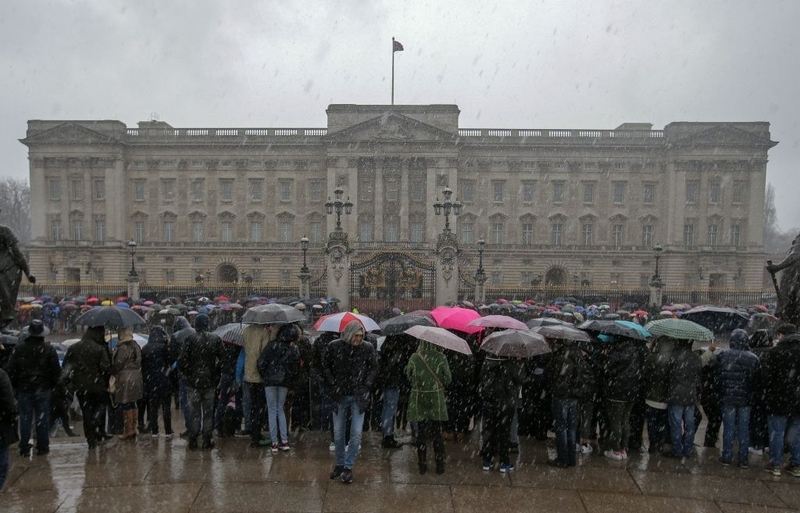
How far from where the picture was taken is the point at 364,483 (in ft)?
21.9

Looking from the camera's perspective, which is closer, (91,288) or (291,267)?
(91,288)

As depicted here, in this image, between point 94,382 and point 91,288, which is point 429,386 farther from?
point 91,288

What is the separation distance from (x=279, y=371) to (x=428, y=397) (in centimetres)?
201

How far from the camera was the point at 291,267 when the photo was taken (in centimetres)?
5188

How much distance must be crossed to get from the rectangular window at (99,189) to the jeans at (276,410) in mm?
51114

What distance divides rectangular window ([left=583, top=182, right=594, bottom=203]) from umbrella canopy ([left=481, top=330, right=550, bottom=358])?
1881 inches

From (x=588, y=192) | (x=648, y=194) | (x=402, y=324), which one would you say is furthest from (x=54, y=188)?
(x=648, y=194)

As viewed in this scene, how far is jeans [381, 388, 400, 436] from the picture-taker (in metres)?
7.99

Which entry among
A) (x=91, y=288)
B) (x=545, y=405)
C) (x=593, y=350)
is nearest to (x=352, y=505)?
(x=545, y=405)

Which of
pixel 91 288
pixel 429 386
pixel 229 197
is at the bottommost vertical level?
pixel 91 288

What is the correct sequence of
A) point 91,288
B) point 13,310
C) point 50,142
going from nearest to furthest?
1. point 13,310
2. point 91,288
3. point 50,142

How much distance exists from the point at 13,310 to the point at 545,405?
8.84 meters

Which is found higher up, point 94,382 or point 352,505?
point 94,382

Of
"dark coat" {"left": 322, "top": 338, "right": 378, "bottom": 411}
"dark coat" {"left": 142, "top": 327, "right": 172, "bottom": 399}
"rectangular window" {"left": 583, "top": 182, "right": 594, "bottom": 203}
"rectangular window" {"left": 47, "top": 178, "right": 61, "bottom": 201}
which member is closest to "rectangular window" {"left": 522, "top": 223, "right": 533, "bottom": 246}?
"rectangular window" {"left": 583, "top": 182, "right": 594, "bottom": 203}
